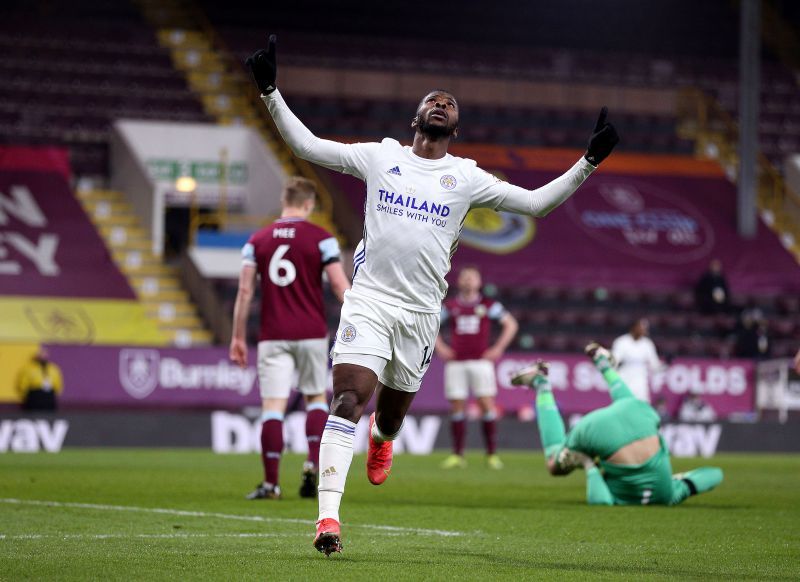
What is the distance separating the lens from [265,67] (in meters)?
6.61

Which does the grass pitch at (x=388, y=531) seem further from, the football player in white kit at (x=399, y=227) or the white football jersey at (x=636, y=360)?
the white football jersey at (x=636, y=360)

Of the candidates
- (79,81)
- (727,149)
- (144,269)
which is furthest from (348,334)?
(727,149)

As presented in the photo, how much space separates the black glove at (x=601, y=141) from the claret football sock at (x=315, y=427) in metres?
4.03

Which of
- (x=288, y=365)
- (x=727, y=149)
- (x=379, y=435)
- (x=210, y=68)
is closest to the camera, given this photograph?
(x=379, y=435)

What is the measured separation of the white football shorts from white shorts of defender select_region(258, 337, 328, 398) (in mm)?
3167

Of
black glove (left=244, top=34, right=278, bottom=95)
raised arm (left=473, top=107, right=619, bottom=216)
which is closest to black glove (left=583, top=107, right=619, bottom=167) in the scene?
raised arm (left=473, top=107, right=619, bottom=216)

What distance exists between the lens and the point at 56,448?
62.3 feet

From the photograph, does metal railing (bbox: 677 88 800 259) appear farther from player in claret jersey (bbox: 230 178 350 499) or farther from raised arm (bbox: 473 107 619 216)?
raised arm (bbox: 473 107 619 216)

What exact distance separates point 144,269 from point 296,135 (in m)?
20.0

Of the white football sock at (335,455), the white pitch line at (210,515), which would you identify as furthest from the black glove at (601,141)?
the white pitch line at (210,515)

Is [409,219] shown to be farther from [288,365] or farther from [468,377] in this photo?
[468,377]

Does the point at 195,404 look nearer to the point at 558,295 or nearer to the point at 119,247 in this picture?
the point at 119,247

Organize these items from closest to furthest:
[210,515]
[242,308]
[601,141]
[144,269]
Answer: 1. [601,141]
2. [210,515]
3. [242,308]
4. [144,269]

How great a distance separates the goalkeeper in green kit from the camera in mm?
9906
